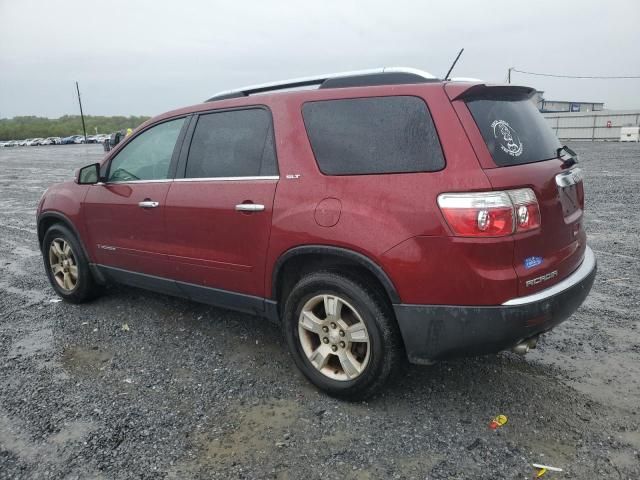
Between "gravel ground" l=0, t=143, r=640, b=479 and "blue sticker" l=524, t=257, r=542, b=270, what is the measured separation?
920 millimetres

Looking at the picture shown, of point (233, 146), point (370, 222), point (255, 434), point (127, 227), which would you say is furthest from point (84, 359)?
point (370, 222)

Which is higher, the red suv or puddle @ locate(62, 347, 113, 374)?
the red suv

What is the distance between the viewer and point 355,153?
9.78ft

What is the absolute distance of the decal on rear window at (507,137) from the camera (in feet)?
9.14

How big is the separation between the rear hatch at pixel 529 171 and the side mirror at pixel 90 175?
127 inches

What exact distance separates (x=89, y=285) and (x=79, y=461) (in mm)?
2587

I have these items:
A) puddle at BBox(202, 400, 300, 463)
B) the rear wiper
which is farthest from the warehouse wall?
puddle at BBox(202, 400, 300, 463)

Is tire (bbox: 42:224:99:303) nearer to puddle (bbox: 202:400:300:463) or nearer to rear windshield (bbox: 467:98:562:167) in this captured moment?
puddle (bbox: 202:400:300:463)

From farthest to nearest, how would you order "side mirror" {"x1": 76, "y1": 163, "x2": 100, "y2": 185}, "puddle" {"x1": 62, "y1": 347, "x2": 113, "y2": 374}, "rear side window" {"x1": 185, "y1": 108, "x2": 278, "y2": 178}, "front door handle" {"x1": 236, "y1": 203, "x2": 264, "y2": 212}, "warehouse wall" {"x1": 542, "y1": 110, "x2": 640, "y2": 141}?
"warehouse wall" {"x1": 542, "y1": 110, "x2": 640, "y2": 141}, "side mirror" {"x1": 76, "y1": 163, "x2": 100, "y2": 185}, "puddle" {"x1": 62, "y1": 347, "x2": 113, "y2": 374}, "rear side window" {"x1": 185, "y1": 108, "x2": 278, "y2": 178}, "front door handle" {"x1": 236, "y1": 203, "x2": 264, "y2": 212}

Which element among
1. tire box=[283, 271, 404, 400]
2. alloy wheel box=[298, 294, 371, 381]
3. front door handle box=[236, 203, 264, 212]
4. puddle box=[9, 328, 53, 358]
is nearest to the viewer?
tire box=[283, 271, 404, 400]

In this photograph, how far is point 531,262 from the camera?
8.78 feet

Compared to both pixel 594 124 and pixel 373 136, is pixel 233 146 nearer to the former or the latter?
pixel 373 136

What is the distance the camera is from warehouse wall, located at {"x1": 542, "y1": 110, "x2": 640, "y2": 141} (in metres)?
37.1

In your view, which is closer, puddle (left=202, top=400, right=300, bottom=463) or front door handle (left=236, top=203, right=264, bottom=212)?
puddle (left=202, top=400, right=300, bottom=463)
